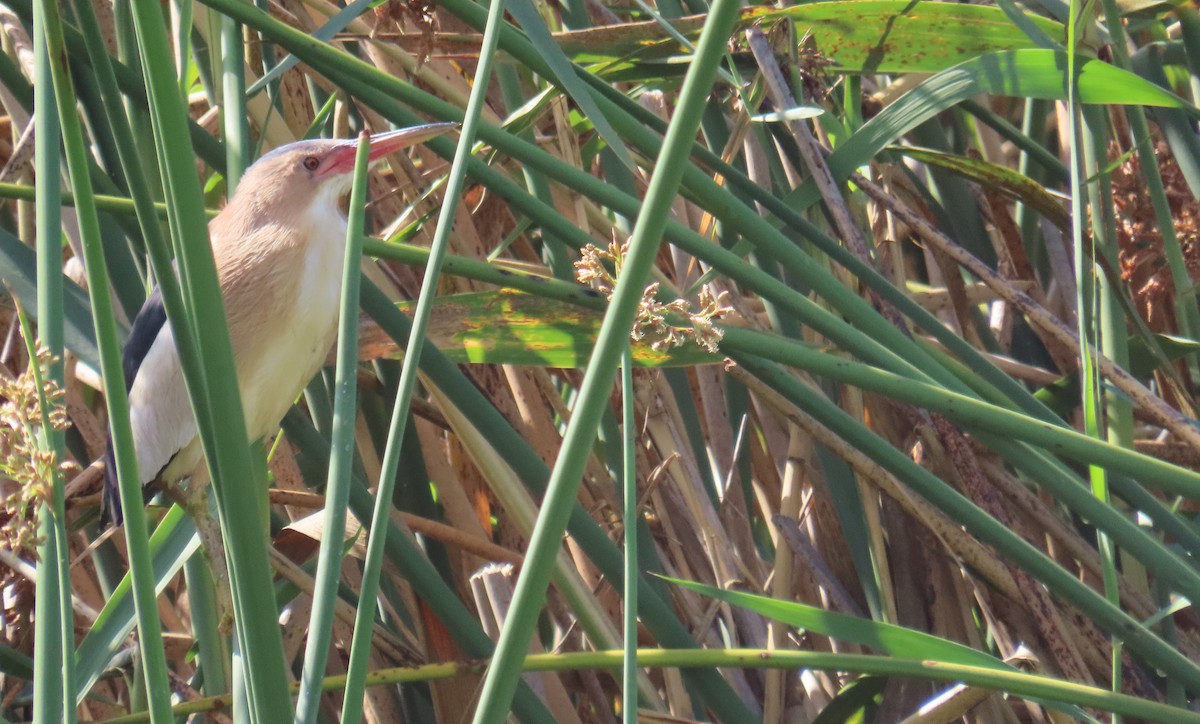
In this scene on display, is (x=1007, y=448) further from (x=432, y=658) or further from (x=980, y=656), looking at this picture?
(x=432, y=658)

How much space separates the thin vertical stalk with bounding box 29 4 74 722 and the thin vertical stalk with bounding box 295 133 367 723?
0.13 metres

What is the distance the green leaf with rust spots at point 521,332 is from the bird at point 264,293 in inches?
9.6

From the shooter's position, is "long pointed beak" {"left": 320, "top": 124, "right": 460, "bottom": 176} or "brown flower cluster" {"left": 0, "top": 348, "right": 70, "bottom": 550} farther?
"long pointed beak" {"left": 320, "top": 124, "right": 460, "bottom": 176}

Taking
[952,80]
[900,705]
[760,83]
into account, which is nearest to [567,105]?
[760,83]

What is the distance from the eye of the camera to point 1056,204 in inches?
56.0

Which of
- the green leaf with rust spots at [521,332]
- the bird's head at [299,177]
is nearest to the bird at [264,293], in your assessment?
the bird's head at [299,177]

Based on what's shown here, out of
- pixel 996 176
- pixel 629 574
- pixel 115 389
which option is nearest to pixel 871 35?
pixel 996 176

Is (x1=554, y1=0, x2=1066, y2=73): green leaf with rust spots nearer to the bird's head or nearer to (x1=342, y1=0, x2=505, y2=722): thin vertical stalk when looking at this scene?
the bird's head

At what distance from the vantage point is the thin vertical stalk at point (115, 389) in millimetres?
608

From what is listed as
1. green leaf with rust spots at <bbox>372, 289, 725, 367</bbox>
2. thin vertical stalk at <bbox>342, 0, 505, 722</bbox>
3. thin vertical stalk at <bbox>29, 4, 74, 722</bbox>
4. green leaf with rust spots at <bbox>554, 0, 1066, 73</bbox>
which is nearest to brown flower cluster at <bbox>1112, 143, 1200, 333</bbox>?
green leaf with rust spots at <bbox>554, 0, 1066, 73</bbox>

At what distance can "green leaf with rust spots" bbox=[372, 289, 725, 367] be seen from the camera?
1.20m

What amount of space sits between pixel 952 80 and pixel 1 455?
992 mm

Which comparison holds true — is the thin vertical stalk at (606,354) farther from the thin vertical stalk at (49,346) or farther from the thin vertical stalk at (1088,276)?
the thin vertical stalk at (1088,276)

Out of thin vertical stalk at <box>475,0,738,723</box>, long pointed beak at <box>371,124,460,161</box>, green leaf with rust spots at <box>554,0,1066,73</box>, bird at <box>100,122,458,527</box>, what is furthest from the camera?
bird at <box>100,122,458,527</box>
